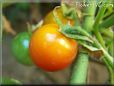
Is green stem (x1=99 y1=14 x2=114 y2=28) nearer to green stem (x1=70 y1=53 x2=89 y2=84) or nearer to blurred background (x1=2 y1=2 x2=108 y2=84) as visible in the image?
green stem (x1=70 y1=53 x2=89 y2=84)

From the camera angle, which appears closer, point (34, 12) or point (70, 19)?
point (70, 19)

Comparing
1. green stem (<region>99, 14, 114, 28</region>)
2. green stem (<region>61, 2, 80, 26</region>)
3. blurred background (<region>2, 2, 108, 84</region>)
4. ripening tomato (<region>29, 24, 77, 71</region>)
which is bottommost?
blurred background (<region>2, 2, 108, 84</region>)

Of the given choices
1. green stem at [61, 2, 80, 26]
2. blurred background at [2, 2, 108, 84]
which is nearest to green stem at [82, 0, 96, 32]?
green stem at [61, 2, 80, 26]

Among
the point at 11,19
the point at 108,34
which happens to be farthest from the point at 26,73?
the point at 108,34

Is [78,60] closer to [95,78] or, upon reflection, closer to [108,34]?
[108,34]

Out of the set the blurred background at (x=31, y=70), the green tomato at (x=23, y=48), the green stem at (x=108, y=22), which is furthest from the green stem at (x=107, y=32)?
the blurred background at (x=31, y=70)

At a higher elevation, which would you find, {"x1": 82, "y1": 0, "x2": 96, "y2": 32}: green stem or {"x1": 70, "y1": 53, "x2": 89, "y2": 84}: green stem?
{"x1": 82, "y1": 0, "x2": 96, "y2": 32}: green stem
